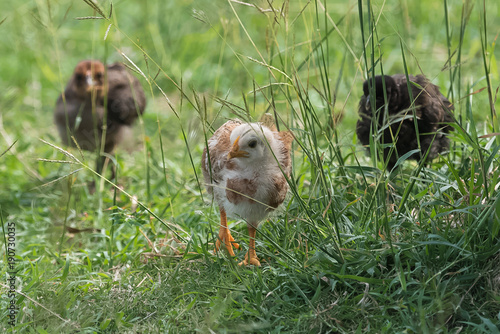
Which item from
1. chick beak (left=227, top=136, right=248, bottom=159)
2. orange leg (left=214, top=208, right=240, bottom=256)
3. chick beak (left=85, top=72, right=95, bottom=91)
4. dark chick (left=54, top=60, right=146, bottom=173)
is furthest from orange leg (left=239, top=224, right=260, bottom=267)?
chick beak (left=85, top=72, right=95, bottom=91)

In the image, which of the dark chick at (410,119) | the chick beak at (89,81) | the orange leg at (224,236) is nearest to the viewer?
the orange leg at (224,236)

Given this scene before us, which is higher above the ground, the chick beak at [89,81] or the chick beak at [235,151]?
the chick beak at [235,151]

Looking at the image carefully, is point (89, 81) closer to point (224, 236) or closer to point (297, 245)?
point (224, 236)

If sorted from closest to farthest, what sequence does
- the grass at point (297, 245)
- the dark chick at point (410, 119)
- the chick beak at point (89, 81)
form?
the grass at point (297, 245)
the dark chick at point (410, 119)
the chick beak at point (89, 81)

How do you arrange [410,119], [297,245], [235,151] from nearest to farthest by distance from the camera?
1. [235,151]
2. [297,245]
3. [410,119]

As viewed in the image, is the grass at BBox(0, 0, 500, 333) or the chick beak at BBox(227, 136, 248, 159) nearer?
the grass at BBox(0, 0, 500, 333)

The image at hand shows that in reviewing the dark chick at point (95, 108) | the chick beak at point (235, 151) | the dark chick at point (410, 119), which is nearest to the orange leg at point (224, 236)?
the chick beak at point (235, 151)

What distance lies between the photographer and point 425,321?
7.25ft

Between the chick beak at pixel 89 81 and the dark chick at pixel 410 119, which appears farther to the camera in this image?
the chick beak at pixel 89 81

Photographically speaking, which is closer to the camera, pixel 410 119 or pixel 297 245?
pixel 297 245

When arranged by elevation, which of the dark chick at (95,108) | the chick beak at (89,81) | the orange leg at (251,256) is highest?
the chick beak at (89,81)

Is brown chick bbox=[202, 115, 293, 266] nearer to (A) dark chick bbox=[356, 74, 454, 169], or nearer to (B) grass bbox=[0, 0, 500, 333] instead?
→ (B) grass bbox=[0, 0, 500, 333]

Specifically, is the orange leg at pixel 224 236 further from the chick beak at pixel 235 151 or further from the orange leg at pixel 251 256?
the chick beak at pixel 235 151

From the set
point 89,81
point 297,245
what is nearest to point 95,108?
point 89,81
